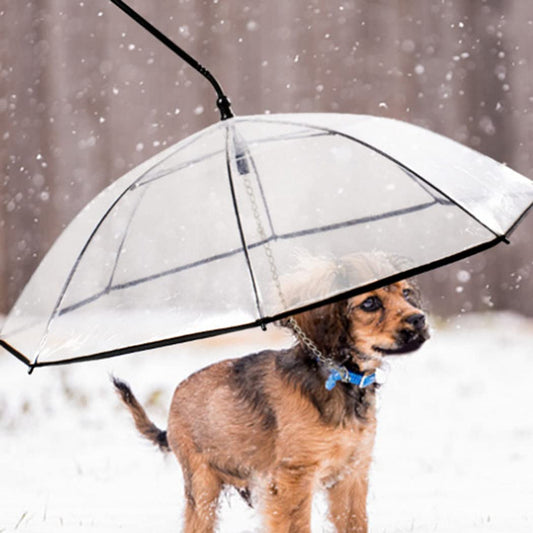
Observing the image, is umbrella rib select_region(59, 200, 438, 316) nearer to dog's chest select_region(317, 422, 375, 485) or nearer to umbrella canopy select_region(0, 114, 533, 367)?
umbrella canopy select_region(0, 114, 533, 367)

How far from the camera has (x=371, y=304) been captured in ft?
5.49

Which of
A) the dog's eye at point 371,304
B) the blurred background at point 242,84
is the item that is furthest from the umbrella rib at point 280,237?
the blurred background at point 242,84

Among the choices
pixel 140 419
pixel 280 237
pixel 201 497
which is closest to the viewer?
pixel 280 237

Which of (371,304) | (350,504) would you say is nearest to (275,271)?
(371,304)

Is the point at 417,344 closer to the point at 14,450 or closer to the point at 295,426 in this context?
the point at 295,426

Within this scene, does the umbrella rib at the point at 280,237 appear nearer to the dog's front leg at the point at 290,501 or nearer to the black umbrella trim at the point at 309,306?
the black umbrella trim at the point at 309,306

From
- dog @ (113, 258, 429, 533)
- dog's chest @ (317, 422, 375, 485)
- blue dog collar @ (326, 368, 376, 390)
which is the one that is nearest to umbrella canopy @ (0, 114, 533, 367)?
dog @ (113, 258, 429, 533)

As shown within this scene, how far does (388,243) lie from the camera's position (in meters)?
1.67

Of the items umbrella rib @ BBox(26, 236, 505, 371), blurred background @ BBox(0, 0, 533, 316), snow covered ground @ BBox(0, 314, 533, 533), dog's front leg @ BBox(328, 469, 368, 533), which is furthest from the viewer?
blurred background @ BBox(0, 0, 533, 316)

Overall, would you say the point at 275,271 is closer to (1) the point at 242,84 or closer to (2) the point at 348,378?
(2) the point at 348,378

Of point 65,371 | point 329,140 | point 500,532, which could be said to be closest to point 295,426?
point 329,140

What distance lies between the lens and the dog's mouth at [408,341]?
1.60 metres

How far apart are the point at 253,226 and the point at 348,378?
372mm

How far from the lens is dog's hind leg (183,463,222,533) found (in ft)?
5.94
